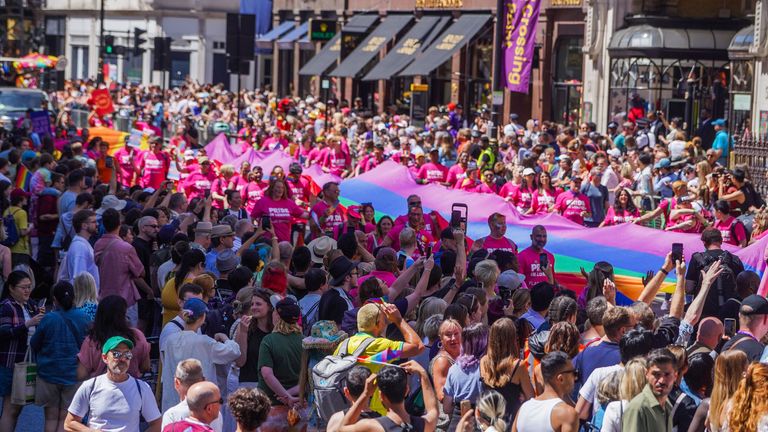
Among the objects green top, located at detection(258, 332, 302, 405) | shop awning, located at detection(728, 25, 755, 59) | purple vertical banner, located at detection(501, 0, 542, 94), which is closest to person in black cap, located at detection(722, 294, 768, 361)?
green top, located at detection(258, 332, 302, 405)

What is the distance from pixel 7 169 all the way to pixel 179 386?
10.8m

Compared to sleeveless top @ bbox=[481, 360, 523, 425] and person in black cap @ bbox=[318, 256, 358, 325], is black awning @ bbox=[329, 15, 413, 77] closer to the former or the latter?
person in black cap @ bbox=[318, 256, 358, 325]

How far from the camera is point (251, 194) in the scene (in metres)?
18.6

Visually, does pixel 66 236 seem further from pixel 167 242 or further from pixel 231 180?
pixel 231 180

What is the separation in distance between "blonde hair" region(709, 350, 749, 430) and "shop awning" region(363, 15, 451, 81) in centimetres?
3489

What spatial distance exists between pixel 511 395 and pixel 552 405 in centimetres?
86

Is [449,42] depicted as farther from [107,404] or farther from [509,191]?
[107,404]

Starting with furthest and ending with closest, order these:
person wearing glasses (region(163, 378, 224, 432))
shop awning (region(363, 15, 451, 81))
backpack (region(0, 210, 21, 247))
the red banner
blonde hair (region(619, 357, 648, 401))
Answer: shop awning (region(363, 15, 451, 81))
the red banner
backpack (region(0, 210, 21, 247))
blonde hair (region(619, 357, 648, 401))
person wearing glasses (region(163, 378, 224, 432))

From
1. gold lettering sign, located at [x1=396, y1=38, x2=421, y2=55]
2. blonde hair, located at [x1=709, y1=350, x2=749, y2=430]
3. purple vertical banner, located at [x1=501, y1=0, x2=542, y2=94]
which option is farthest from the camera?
gold lettering sign, located at [x1=396, y1=38, x2=421, y2=55]

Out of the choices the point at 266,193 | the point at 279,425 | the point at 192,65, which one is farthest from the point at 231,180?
the point at 192,65

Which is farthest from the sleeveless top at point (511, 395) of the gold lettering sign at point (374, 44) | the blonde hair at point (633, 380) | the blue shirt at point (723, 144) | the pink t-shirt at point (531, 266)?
the gold lettering sign at point (374, 44)

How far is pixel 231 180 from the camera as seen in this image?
19641 millimetres

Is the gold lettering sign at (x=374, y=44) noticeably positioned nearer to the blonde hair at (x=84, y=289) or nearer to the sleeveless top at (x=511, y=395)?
the blonde hair at (x=84, y=289)

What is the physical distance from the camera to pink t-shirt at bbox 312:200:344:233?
16.5 meters
